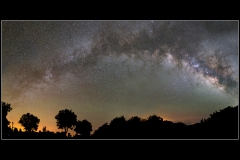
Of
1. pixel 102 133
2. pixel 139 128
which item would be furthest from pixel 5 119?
pixel 139 128

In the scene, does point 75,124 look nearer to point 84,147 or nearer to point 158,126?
point 158,126

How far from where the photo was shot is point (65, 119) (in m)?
77.8

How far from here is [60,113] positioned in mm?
78750

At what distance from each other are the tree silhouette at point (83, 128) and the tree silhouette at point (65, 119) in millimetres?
2906

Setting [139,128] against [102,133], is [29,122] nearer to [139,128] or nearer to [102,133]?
[102,133]

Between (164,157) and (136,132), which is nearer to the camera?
(164,157)

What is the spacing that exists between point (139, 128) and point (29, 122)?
53.4 m

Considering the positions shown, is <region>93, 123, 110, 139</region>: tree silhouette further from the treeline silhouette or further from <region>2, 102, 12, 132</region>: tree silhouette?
<region>2, 102, 12, 132</region>: tree silhouette

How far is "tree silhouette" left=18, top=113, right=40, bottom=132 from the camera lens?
80.9m

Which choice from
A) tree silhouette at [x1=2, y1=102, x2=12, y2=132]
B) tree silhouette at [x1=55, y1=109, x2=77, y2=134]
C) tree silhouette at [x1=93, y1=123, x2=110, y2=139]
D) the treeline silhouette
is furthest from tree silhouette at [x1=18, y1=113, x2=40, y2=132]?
tree silhouette at [x1=93, y1=123, x2=110, y2=139]

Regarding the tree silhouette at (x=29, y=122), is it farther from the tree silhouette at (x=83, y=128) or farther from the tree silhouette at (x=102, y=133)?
the tree silhouette at (x=102, y=133)

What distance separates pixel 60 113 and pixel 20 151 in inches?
2726
